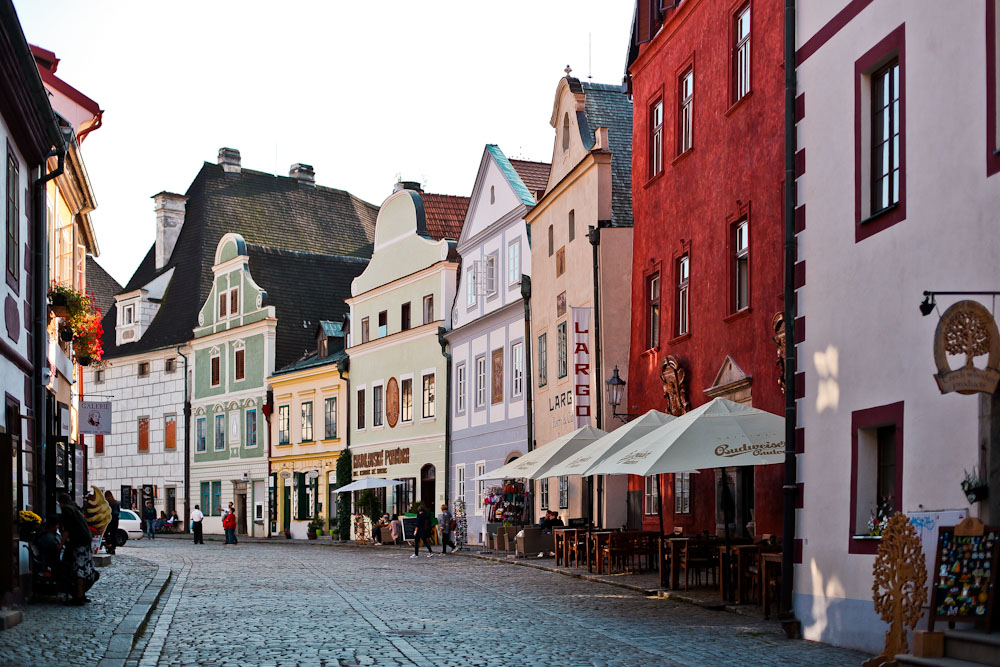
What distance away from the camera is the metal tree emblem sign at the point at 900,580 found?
37.7ft

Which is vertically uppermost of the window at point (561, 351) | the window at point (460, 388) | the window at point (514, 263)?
the window at point (514, 263)

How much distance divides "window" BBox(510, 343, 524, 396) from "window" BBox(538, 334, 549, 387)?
1.72m

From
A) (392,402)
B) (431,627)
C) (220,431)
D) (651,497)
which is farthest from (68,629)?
(220,431)

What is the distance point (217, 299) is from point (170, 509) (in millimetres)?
10260

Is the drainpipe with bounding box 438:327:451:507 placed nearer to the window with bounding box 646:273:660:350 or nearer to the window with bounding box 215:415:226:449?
the window with bounding box 215:415:226:449

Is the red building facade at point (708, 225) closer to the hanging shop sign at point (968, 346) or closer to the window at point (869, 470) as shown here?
the window at point (869, 470)

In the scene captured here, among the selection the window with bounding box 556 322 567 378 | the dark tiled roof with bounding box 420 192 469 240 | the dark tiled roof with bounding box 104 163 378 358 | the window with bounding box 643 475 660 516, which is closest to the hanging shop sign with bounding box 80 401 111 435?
the window with bounding box 643 475 660 516

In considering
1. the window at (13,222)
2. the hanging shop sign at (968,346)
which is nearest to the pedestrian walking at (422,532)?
the window at (13,222)

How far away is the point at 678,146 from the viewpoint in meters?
24.7

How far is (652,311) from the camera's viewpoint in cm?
2658

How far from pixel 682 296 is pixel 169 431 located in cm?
4441

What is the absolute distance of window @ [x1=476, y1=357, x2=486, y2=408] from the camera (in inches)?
1656

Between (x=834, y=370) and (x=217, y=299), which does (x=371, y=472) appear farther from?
(x=834, y=370)

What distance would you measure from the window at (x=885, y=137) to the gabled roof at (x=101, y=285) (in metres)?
61.4
